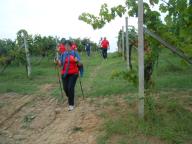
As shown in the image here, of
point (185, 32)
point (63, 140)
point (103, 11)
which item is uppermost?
point (103, 11)

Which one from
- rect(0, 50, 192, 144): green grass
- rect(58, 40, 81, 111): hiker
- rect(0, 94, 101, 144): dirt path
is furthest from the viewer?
rect(58, 40, 81, 111): hiker

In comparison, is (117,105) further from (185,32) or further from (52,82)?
(52,82)

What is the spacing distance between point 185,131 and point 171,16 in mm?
2250

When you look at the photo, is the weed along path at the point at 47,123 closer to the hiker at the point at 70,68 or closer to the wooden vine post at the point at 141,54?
the hiker at the point at 70,68

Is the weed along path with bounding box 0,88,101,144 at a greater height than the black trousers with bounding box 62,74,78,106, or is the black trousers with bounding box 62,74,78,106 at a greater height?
the black trousers with bounding box 62,74,78,106

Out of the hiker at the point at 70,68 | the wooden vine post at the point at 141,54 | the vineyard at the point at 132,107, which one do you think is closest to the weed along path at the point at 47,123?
the vineyard at the point at 132,107

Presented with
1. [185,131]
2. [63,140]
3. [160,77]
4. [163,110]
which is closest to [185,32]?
[185,131]

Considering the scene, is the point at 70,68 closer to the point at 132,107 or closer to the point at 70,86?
the point at 70,86

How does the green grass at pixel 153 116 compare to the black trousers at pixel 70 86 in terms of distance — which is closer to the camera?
the green grass at pixel 153 116

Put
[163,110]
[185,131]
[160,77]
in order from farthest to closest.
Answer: [160,77] < [163,110] < [185,131]

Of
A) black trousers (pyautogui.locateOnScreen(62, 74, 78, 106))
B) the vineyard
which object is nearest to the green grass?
the vineyard

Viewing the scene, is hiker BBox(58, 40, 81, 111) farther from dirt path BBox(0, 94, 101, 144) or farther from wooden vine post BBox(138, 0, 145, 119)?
wooden vine post BBox(138, 0, 145, 119)

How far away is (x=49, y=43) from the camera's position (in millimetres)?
26125

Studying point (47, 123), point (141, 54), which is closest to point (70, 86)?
point (47, 123)
